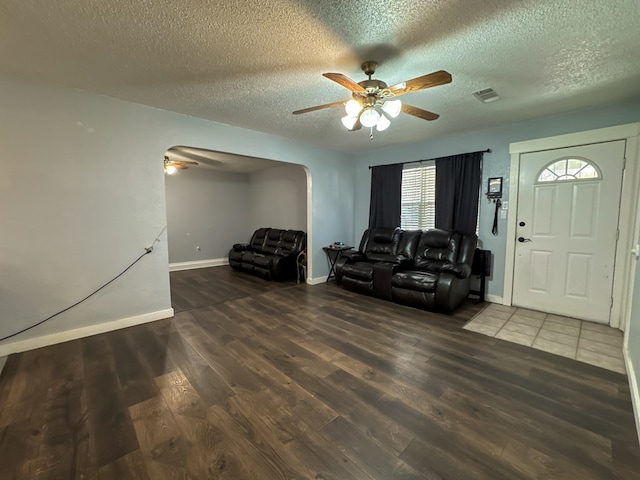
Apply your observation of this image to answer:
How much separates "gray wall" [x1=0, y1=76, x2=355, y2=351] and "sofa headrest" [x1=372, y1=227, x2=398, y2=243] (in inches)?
117

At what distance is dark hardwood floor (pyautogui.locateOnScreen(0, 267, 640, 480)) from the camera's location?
1.37m

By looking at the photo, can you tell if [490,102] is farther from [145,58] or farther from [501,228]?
[145,58]

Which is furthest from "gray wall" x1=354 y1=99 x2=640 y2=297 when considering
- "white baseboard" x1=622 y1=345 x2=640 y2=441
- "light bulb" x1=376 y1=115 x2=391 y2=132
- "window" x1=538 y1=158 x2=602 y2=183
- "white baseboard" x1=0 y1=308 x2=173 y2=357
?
"white baseboard" x1=0 y1=308 x2=173 y2=357

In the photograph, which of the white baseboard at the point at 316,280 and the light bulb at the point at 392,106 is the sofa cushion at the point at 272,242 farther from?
the light bulb at the point at 392,106

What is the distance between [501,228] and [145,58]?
14.6ft

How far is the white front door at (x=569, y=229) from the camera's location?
304 cm

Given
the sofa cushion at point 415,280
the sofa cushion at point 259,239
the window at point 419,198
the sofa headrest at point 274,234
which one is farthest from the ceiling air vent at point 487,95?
the sofa cushion at point 259,239

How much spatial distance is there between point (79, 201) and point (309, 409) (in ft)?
9.56

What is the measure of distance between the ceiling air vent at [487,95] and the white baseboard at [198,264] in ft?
20.0

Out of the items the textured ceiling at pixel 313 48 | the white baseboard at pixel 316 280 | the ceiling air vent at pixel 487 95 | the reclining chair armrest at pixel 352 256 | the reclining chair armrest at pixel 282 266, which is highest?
the ceiling air vent at pixel 487 95

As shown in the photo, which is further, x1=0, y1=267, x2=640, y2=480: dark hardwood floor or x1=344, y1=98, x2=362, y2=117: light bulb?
x1=344, y1=98, x2=362, y2=117: light bulb

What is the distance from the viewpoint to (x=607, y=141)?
2.97 metres

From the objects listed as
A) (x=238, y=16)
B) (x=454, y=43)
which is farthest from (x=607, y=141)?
(x=238, y=16)

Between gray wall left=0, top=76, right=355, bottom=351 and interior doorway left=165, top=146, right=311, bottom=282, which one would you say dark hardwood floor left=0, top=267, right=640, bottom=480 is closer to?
gray wall left=0, top=76, right=355, bottom=351
